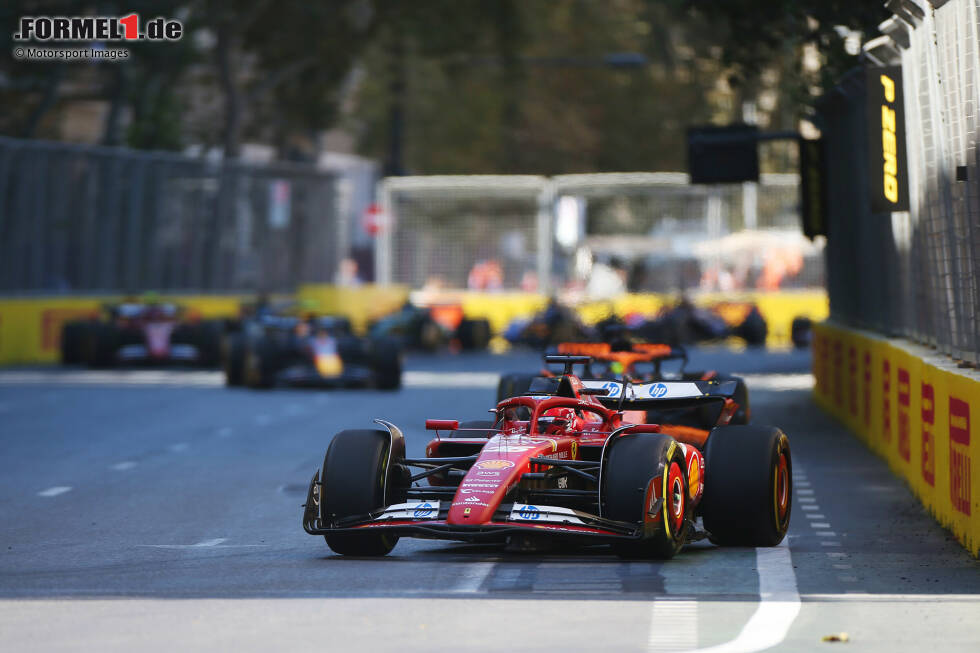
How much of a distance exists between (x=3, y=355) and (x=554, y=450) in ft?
80.5

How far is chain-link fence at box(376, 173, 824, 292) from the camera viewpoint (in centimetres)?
4541

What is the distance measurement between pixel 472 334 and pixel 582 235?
20.1ft

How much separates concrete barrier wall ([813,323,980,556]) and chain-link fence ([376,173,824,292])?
78.6ft

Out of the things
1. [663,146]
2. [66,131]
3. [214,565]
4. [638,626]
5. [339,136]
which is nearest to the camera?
[638,626]

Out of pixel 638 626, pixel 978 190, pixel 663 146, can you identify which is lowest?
pixel 638 626

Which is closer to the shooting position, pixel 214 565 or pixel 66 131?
pixel 214 565

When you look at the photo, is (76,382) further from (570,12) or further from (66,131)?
(570,12)

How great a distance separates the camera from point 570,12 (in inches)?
2707

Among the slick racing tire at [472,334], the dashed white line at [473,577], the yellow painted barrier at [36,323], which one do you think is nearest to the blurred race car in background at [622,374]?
the dashed white line at [473,577]

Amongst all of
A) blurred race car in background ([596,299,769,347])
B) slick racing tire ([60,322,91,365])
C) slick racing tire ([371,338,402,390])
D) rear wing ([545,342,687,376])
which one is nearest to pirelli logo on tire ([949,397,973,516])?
rear wing ([545,342,687,376])

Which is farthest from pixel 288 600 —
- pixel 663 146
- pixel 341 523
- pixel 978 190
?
pixel 663 146

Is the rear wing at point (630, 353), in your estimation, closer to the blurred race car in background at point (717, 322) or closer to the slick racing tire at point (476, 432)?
the slick racing tire at point (476, 432)

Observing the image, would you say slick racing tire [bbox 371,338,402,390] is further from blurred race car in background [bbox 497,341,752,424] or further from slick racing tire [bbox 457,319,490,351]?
slick racing tire [bbox 457,319,490,351]

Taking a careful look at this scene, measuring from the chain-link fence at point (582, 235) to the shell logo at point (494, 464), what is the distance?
34491mm
